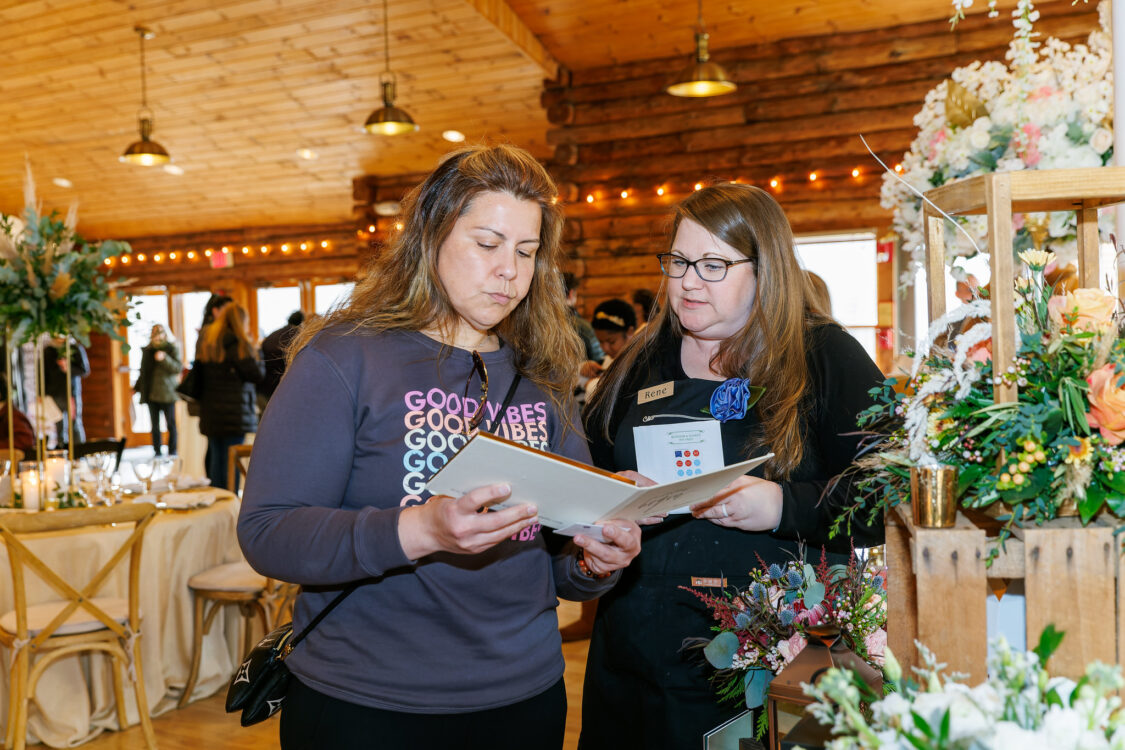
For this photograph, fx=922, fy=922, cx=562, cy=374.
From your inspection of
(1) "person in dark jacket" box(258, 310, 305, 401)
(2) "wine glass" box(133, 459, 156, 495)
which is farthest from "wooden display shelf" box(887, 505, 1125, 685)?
(2) "wine glass" box(133, 459, 156, 495)

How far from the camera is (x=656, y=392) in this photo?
2002 mm

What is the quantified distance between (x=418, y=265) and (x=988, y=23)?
667 cm

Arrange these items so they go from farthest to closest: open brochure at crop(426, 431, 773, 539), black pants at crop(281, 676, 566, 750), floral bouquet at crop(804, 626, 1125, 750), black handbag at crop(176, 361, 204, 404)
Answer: black handbag at crop(176, 361, 204, 404) < black pants at crop(281, 676, 566, 750) < open brochure at crop(426, 431, 773, 539) < floral bouquet at crop(804, 626, 1125, 750)

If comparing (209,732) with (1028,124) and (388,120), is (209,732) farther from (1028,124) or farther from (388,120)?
(388,120)

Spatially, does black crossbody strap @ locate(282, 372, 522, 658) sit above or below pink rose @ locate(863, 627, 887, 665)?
above

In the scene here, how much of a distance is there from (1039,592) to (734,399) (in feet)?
3.01

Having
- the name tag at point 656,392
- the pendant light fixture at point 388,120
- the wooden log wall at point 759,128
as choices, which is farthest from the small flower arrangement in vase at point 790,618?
the pendant light fixture at point 388,120

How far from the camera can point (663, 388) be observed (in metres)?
2.00

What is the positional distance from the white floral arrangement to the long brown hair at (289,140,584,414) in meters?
1.03

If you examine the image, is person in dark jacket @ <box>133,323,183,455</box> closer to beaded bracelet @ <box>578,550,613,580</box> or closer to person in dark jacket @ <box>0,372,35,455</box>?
person in dark jacket @ <box>0,372,35,455</box>

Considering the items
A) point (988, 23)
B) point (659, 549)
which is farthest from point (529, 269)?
point (988, 23)

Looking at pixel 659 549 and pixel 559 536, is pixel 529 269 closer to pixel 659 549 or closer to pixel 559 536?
pixel 559 536

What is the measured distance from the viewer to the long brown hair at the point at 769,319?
1843mm

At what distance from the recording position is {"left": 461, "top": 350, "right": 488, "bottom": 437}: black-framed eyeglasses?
5.03 ft
